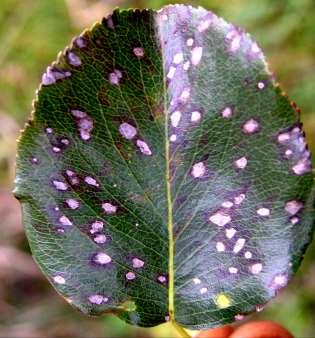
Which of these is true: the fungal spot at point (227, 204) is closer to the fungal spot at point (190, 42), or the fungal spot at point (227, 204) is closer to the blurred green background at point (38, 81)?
the fungal spot at point (190, 42)

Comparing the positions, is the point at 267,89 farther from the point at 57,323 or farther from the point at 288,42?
the point at 57,323

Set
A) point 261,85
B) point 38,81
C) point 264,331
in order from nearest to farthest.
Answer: point 261,85
point 264,331
point 38,81

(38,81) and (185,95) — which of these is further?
(38,81)

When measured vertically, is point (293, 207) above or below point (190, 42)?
below

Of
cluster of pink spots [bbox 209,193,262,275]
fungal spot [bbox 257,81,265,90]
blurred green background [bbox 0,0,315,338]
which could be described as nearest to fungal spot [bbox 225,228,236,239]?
cluster of pink spots [bbox 209,193,262,275]

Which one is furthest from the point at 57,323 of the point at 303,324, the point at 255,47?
the point at 255,47

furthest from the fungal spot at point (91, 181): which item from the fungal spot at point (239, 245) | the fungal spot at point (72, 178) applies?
the fungal spot at point (239, 245)

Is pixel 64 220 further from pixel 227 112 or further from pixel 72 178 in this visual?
pixel 227 112

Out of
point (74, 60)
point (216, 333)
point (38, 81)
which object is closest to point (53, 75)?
point (74, 60)

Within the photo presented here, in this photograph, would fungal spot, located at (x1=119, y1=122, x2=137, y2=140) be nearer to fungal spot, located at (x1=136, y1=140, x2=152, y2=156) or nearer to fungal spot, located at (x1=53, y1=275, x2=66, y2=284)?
fungal spot, located at (x1=136, y1=140, x2=152, y2=156)
